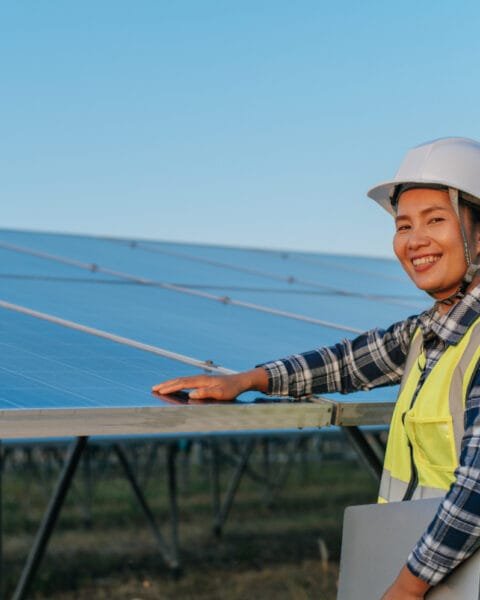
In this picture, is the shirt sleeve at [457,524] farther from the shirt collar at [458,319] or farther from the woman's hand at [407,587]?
the shirt collar at [458,319]

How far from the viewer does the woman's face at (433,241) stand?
3.92 meters

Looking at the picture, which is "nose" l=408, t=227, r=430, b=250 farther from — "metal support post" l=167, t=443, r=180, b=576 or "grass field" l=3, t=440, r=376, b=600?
"metal support post" l=167, t=443, r=180, b=576

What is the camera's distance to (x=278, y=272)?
1287cm

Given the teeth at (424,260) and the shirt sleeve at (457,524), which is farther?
the teeth at (424,260)

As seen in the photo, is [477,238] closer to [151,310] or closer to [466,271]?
[466,271]

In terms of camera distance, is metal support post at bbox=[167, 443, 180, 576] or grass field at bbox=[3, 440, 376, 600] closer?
grass field at bbox=[3, 440, 376, 600]

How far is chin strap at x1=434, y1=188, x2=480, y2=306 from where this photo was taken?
3.92 meters

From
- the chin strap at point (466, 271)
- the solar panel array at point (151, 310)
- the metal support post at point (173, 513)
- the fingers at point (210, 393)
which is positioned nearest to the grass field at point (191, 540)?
the metal support post at point (173, 513)

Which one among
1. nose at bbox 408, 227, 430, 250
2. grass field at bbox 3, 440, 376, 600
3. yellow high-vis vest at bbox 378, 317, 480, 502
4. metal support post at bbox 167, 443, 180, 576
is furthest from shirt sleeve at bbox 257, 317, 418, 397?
metal support post at bbox 167, 443, 180, 576

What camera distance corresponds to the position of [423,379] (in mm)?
3998

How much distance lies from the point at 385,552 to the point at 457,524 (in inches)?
21.9

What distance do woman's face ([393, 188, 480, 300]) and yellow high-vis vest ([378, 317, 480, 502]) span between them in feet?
0.73

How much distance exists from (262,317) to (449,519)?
5.06 m

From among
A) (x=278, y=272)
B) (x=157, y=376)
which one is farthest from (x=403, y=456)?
(x=278, y=272)
